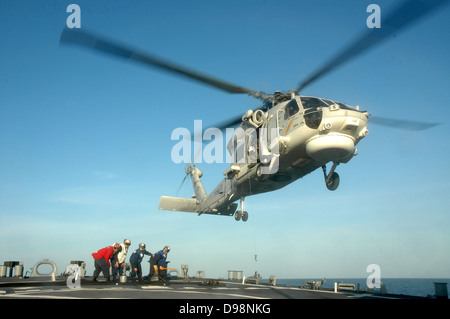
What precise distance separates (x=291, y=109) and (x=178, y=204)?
12.8 metres

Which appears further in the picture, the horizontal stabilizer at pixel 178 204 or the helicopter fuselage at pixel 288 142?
the horizontal stabilizer at pixel 178 204

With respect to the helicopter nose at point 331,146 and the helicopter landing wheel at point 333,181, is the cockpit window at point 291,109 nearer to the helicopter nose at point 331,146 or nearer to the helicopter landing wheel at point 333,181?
the helicopter nose at point 331,146

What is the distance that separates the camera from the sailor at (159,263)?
16.3 m

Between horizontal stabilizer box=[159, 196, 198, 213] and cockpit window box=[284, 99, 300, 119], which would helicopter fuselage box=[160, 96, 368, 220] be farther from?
horizontal stabilizer box=[159, 196, 198, 213]

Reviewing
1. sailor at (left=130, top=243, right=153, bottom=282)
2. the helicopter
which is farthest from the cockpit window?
sailor at (left=130, top=243, right=153, bottom=282)

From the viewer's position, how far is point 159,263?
1645 cm

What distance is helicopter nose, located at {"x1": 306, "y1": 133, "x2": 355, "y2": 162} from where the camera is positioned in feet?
47.9

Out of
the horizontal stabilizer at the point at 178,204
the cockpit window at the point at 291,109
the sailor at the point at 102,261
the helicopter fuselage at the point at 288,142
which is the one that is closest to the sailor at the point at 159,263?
the sailor at the point at 102,261

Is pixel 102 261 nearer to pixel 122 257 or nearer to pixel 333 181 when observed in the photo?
pixel 122 257

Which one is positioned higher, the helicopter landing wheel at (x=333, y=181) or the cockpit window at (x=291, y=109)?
the cockpit window at (x=291, y=109)

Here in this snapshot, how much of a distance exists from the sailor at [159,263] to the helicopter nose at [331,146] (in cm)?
769

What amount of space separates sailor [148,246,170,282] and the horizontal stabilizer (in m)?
9.72
